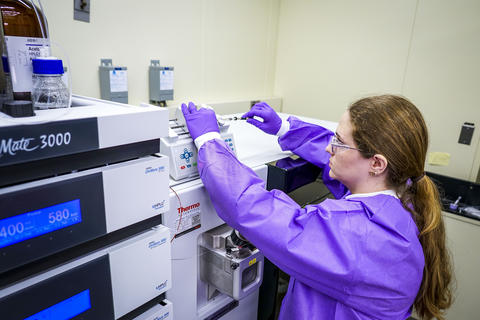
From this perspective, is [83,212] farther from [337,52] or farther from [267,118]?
[337,52]

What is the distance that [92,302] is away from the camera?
0.59m

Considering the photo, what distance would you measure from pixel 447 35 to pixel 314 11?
86 cm

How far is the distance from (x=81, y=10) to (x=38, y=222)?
3.74ft

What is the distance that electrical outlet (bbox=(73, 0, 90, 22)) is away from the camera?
4.23 ft

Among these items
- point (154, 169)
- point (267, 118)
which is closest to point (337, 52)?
point (267, 118)

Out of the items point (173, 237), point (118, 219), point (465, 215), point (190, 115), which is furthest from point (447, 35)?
point (118, 219)

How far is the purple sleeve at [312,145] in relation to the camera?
1.22 metres

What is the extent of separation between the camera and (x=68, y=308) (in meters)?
0.56

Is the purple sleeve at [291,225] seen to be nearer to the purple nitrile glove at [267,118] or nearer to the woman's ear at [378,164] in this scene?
the woman's ear at [378,164]

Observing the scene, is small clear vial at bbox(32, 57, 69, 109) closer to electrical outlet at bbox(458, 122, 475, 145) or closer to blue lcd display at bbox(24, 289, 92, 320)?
blue lcd display at bbox(24, 289, 92, 320)

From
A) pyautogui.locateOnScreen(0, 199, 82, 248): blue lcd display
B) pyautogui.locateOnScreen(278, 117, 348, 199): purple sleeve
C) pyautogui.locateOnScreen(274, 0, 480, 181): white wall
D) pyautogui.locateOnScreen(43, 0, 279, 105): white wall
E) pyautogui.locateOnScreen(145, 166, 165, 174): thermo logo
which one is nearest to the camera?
pyautogui.locateOnScreen(0, 199, 82, 248): blue lcd display

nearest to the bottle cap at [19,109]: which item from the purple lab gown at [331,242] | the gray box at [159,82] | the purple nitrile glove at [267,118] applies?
the purple lab gown at [331,242]

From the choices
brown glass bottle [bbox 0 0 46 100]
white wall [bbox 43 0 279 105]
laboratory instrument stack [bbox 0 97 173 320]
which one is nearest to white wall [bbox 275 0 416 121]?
white wall [bbox 43 0 279 105]

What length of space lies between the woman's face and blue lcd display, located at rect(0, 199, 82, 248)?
0.68 m
